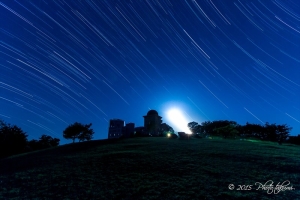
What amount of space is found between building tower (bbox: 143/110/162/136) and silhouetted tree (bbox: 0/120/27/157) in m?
49.2

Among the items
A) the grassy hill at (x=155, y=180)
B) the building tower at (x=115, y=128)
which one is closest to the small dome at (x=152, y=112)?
the building tower at (x=115, y=128)

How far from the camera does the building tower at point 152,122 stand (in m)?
91.8

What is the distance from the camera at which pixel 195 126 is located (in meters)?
126

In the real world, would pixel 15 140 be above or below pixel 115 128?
below

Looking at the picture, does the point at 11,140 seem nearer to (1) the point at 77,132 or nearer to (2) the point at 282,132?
(1) the point at 77,132

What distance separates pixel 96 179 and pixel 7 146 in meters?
49.7

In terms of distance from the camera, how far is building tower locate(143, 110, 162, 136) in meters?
91.8

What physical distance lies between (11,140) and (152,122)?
5478 centimetres

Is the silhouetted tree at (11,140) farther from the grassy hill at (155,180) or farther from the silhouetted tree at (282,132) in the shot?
the silhouetted tree at (282,132)

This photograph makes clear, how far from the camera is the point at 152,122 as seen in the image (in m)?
93.1
